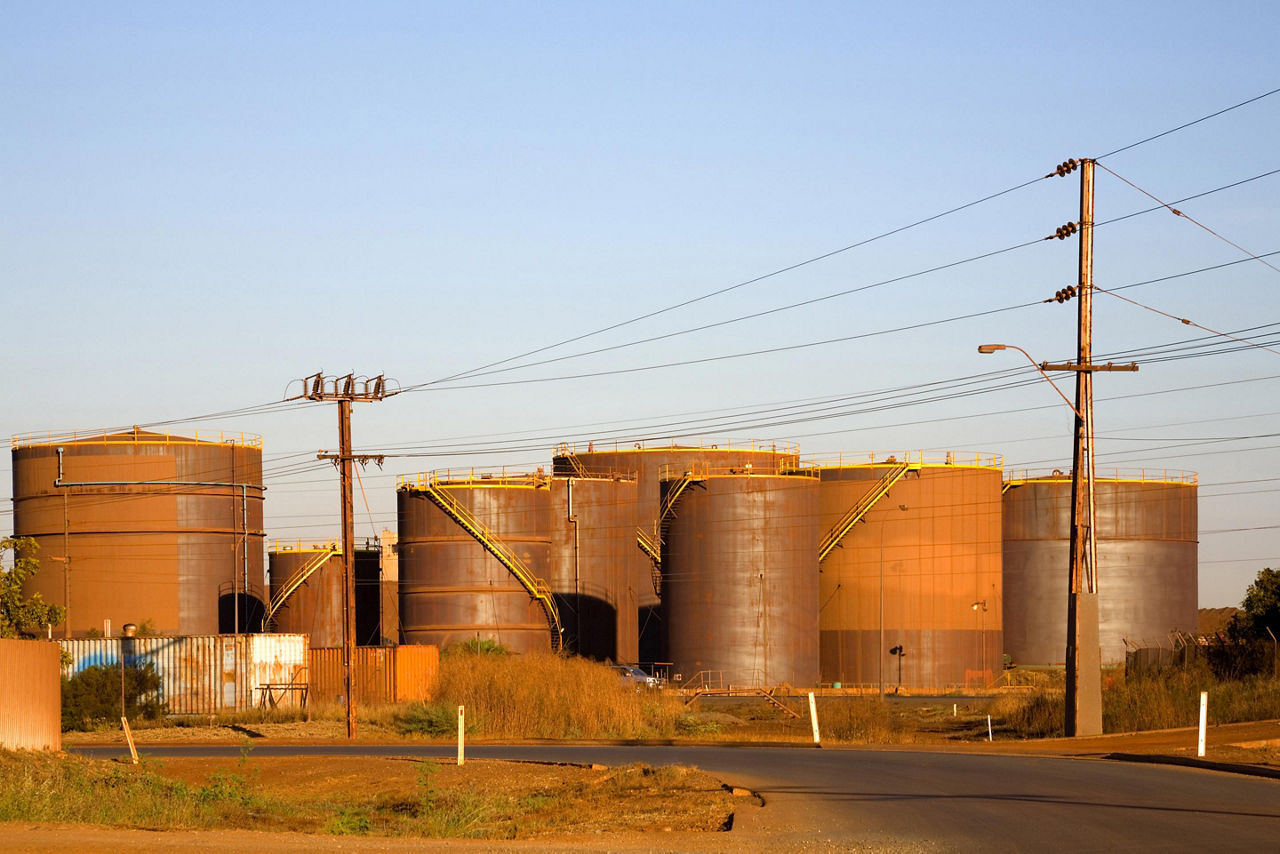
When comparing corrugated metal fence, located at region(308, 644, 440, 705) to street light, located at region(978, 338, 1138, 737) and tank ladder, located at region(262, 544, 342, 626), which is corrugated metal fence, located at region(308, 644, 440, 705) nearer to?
tank ladder, located at region(262, 544, 342, 626)

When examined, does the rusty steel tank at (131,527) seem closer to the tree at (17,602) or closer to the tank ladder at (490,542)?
the tank ladder at (490,542)

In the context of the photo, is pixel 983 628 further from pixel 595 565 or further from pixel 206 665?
pixel 206 665

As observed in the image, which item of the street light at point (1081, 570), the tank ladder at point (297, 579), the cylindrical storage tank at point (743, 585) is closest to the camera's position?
the street light at point (1081, 570)

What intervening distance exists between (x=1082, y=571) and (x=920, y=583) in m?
39.3

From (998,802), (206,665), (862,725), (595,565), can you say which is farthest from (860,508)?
(998,802)

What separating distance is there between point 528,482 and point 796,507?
13.3m

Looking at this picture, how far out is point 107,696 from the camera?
5019 cm

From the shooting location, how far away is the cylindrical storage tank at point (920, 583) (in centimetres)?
7019

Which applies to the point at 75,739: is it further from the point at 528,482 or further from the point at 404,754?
the point at 528,482

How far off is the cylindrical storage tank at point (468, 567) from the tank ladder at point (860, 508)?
43.8 ft

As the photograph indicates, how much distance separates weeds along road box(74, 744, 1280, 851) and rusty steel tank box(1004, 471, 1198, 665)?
54808 millimetres

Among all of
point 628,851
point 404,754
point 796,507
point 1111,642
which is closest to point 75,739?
point 404,754

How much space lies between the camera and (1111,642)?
7825cm

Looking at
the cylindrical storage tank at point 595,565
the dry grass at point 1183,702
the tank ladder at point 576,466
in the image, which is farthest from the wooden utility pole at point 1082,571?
the tank ladder at point 576,466
